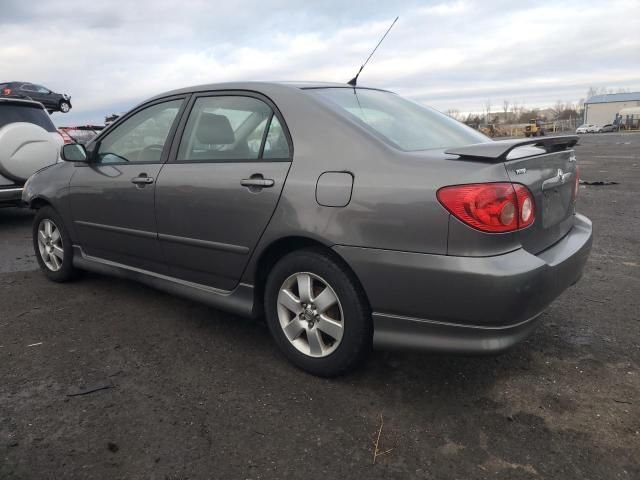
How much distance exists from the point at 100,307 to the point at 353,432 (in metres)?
2.45

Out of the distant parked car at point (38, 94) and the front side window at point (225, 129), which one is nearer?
the front side window at point (225, 129)

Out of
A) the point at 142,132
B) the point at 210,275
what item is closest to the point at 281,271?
the point at 210,275

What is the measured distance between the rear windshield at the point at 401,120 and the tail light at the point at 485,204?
1.57 feet

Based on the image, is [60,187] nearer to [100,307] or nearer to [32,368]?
[100,307]

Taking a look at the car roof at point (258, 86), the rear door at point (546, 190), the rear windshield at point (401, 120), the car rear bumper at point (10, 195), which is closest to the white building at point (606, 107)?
the car rear bumper at point (10, 195)

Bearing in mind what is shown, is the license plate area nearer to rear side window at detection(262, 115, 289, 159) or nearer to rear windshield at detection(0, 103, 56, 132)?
rear side window at detection(262, 115, 289, 159)

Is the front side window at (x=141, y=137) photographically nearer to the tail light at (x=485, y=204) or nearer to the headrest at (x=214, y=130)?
the headrest at (x=214, y=130)

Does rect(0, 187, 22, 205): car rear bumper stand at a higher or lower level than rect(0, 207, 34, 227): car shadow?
higher

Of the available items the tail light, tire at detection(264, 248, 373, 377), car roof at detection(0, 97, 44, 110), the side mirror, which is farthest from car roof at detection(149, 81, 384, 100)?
car roof at detection(0, 97, 44, 110)

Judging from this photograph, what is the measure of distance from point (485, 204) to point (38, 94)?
2535cm

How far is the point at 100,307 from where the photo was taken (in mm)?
3887

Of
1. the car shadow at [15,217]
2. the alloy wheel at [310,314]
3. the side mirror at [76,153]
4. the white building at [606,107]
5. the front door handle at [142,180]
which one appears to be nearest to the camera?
the alloy wheel at [310,314]

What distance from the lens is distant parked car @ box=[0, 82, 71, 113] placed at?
21.1m

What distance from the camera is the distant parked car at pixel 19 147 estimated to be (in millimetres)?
6781
